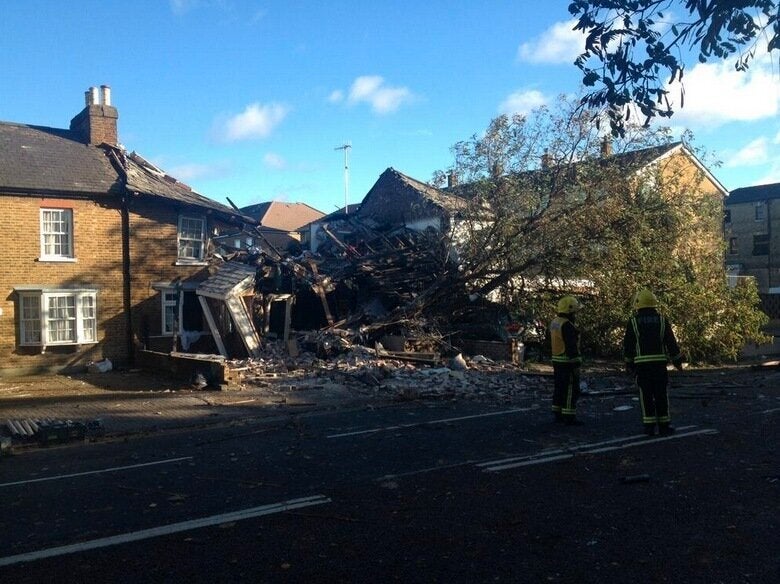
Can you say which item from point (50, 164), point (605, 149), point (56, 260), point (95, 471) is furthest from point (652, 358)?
point (50, 164)

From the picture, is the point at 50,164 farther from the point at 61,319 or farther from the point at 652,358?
Result: the point at 652,358

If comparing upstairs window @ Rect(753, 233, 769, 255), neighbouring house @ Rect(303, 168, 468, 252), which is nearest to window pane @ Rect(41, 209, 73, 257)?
neighbouring house @ Rect(303, 168, 468, 252)

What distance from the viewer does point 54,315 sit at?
1873 centimetres

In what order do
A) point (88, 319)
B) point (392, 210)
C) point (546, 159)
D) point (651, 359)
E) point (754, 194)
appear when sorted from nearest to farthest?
1. point (651, 359)
2. point (546, 159)
3. point (88, 319)
4. point (392, 210)
5. point (754, 194)

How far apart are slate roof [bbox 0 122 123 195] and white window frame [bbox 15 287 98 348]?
276 cm

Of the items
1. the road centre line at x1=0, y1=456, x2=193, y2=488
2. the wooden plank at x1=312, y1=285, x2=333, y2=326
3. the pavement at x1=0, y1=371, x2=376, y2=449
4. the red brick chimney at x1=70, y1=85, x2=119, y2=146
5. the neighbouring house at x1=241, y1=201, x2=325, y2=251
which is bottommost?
the road centre line at x1=0, y1=456, x2=193, y2=488

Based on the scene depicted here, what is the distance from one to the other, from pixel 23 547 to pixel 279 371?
10.8m

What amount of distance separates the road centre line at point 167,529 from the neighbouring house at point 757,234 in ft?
169

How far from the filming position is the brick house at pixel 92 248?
18.4m

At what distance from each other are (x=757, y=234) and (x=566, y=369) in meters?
50.3

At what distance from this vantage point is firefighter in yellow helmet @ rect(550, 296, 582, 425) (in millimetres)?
8906

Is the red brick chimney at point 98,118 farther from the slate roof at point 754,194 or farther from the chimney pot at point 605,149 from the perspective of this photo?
the slate roof at point 754,194

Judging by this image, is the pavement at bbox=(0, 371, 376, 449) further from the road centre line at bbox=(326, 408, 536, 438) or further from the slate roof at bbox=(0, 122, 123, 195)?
the slate roof at bbox=(0, 122, 123, 195)

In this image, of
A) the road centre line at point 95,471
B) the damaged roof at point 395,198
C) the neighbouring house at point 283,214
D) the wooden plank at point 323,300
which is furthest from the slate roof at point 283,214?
the road centre line at point 95,471
